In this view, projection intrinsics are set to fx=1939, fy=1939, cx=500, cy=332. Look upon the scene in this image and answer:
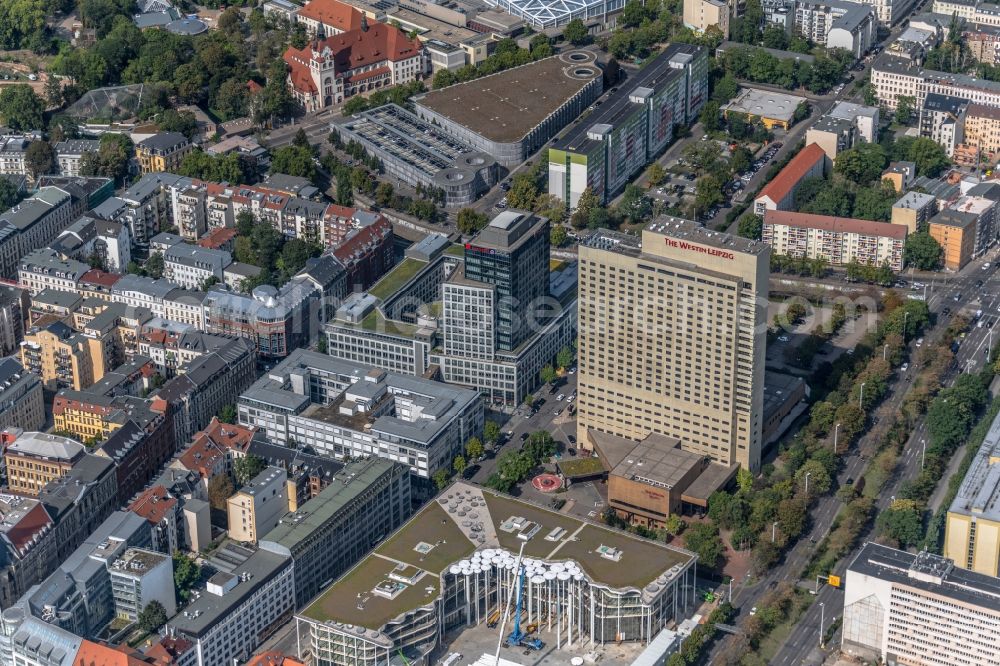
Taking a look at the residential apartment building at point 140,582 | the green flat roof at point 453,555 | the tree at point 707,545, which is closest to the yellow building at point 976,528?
the tree at point 707,545

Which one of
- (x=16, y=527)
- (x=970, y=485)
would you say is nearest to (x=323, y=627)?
(x=16, y=527)

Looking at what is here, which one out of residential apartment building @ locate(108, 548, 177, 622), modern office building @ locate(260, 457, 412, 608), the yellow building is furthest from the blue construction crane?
the yellow building

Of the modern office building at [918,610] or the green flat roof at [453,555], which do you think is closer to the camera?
the modern office building at [918,610]

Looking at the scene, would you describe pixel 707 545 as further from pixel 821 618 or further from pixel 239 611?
pixel 239 611

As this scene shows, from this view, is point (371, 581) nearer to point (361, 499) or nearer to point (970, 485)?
point (361, 499)

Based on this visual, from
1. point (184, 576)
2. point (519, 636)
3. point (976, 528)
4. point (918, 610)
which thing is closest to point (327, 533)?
point (184, 576)

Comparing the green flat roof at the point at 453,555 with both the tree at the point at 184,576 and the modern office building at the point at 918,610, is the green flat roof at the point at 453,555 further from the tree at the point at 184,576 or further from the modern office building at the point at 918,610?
the modern office building at the point at 918,610
